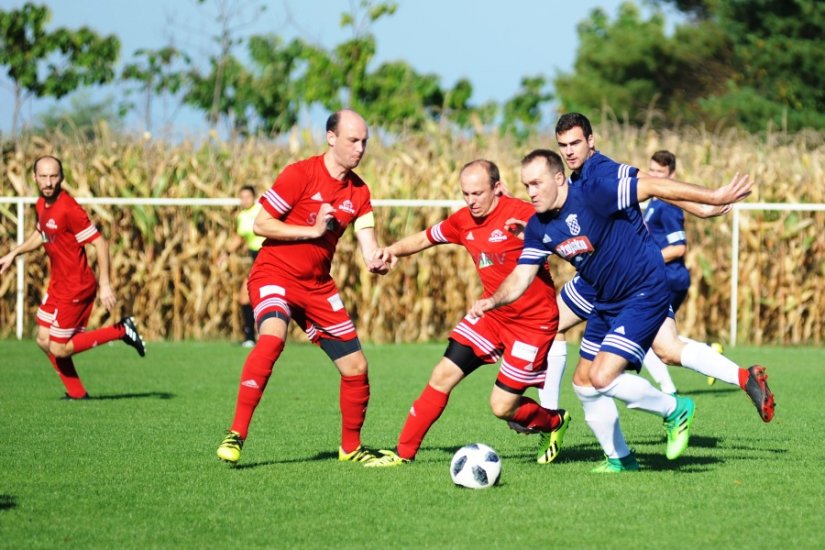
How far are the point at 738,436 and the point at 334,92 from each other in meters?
28.2

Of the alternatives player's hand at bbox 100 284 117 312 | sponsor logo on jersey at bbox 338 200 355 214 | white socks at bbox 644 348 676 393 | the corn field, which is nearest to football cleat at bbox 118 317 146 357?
player's hand at bbox 100 284 117 312

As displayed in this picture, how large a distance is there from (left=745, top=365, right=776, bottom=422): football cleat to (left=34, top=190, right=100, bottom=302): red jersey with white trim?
20.3ft

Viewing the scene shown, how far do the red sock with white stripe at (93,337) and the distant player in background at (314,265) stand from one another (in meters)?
4.02

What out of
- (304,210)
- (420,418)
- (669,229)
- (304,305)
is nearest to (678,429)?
(420,418)

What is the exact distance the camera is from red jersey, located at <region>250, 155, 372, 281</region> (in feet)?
26.0

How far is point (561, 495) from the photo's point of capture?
6.84m

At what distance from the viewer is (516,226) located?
7.79 meters

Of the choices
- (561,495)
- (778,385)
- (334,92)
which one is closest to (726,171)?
(778,385)

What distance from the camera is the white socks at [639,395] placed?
7301 mm

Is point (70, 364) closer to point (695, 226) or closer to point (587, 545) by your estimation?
point (587, 545)

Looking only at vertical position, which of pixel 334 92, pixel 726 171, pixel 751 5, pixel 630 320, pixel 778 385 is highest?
pixel 751 5

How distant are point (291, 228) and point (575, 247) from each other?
1771 mm

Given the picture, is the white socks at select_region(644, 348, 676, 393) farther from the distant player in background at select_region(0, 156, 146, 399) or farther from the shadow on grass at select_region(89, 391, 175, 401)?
the distant player in background at select_region(0, 156, 146, 399)

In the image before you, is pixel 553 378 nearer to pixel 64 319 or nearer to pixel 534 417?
pixel 534 417
